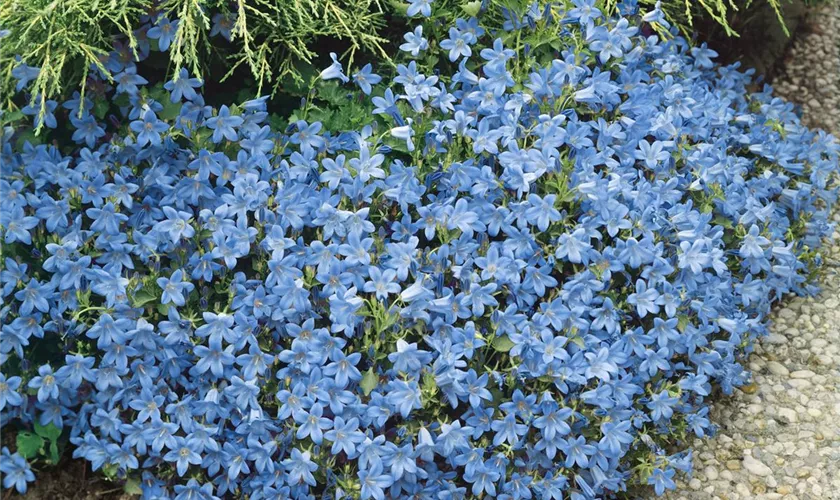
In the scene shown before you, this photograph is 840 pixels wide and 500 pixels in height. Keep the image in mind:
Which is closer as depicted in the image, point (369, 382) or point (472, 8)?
point (369, 382)

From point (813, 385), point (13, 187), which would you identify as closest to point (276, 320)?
point (13, 187)

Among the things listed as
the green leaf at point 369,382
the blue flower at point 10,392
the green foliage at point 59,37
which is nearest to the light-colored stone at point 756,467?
the green leaf at point 369,382

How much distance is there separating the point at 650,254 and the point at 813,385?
1.08m

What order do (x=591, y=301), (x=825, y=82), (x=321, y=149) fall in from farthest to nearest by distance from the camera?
(x=825, y=82) < (x=321, y=149) < (x=591, y=301)

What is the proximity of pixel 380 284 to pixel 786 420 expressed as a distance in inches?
65.9

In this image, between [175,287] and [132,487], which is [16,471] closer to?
[132,487]

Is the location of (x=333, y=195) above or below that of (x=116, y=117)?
below

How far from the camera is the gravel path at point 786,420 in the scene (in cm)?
310

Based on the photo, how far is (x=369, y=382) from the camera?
265cm

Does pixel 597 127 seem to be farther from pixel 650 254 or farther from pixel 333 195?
pixel 333 195

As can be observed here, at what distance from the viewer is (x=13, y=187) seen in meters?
2.85

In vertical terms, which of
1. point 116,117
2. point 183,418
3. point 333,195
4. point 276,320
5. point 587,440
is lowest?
point 587,440

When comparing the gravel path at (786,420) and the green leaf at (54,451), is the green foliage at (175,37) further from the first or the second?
the gravel path at (786,420)

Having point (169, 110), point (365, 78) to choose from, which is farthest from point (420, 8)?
point (169, 110)
